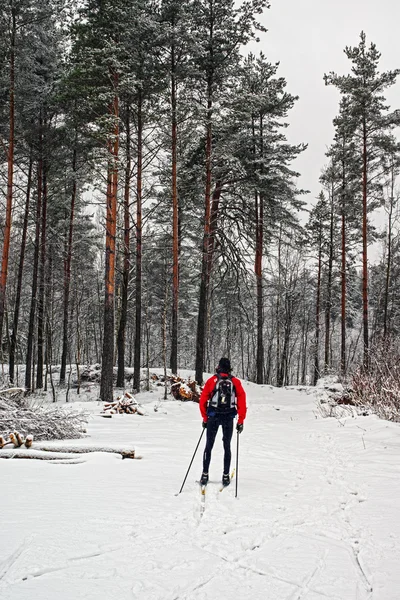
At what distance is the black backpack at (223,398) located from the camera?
548cm

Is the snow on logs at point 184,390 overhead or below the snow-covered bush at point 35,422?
below

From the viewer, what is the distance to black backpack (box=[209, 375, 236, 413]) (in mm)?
5480

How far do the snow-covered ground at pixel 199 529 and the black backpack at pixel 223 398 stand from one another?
3.47 feet

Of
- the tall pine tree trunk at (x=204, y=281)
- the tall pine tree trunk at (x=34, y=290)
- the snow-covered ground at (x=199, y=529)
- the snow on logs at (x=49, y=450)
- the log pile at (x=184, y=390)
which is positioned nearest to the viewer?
the snow-covered ground at (x=199, y=529)

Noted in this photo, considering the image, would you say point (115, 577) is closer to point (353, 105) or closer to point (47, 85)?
point (47, 85)

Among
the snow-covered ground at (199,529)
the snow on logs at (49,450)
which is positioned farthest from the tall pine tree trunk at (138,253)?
the snow on logs at (49,450)

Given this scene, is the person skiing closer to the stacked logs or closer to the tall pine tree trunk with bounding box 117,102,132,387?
the stacked logs

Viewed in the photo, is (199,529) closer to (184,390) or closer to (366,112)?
(184,390)

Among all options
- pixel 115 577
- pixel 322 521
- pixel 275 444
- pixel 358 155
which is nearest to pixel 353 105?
pixel 358 155

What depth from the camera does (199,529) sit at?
377cm

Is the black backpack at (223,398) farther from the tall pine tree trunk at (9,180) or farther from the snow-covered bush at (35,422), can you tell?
the tall pine tree trunk at (9,180)

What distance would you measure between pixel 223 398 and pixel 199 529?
6.38ft

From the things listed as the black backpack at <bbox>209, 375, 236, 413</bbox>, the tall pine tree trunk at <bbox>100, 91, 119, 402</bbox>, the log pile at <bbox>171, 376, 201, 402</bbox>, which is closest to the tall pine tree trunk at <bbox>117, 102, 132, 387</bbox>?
the tall pine tree trunk at <bbox>100, 91, 119, 402</bbox>

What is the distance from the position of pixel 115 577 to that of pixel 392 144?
21.0 meters
